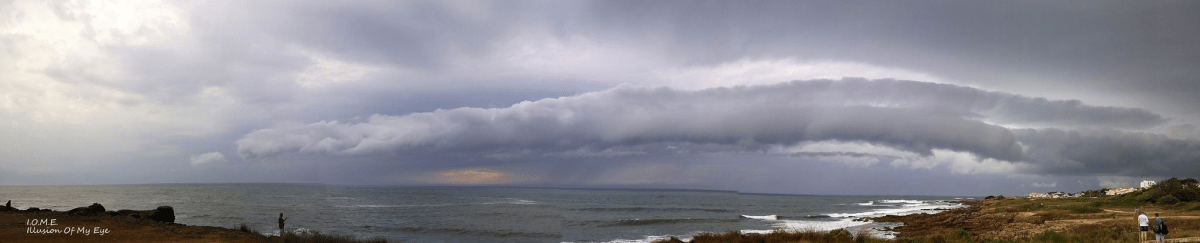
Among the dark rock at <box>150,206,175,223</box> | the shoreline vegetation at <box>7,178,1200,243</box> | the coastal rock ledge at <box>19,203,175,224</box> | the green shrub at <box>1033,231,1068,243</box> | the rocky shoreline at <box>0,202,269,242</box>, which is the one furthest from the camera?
the dark rock at <box>150,206,175,223</box>

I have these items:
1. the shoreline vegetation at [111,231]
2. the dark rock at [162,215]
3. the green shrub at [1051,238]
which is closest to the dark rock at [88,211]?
the shoreline vegetation at [111,231]

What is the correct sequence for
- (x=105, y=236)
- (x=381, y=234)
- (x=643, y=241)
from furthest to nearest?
1. (x=381, y=234)
2. (x=643, y=241)
3. (x=105, y=236)

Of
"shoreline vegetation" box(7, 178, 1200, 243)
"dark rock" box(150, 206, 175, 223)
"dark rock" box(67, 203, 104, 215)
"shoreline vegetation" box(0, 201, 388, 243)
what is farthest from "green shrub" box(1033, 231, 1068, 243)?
"dark rock" box(67, 203, 104, 215)

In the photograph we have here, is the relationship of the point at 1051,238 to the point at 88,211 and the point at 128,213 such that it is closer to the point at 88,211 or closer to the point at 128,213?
the point at 128,213

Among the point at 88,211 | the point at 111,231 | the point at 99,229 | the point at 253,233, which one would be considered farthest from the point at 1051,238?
the point at 88,211

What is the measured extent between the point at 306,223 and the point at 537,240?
2076 centimetres

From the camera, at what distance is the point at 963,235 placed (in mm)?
22281

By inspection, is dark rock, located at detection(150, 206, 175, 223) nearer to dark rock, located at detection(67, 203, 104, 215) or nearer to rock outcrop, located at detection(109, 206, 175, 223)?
rock outcrop, located at detection(109, 206, 175, 223)

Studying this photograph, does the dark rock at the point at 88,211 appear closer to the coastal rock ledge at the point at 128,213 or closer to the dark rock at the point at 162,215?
the coastal rock ledge at the point at 128,213

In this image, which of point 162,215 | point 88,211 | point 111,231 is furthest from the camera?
point 162,215

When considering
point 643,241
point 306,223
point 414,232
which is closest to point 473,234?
point 414,232

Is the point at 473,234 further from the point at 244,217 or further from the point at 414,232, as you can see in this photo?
the point at 244,217

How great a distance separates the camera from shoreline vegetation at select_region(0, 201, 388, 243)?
21.4 metres

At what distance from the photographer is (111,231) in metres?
23.1
